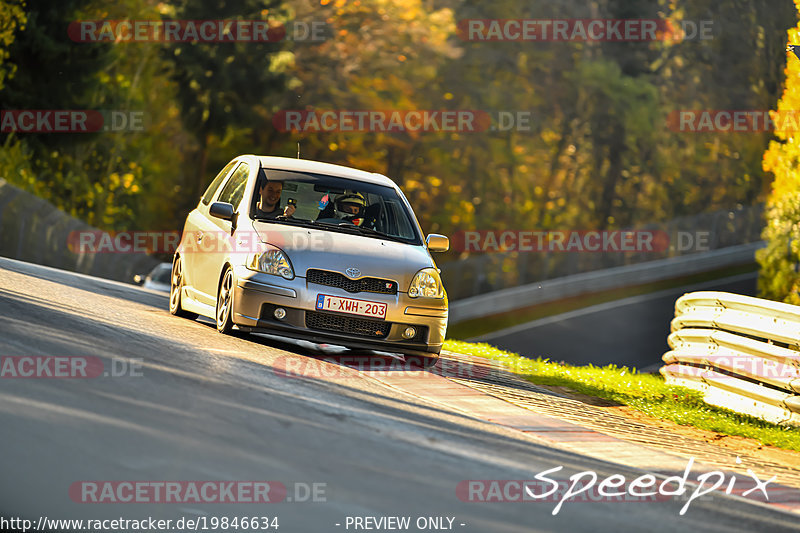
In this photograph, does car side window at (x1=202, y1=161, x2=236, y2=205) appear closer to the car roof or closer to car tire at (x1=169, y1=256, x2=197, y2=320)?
car tire at (x1=169, y1=256, x2=197, y2=320)

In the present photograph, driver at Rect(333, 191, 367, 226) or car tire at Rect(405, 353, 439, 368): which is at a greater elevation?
driver at Rect(333, 191, 367, 226)

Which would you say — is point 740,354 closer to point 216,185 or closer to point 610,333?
point 216,185

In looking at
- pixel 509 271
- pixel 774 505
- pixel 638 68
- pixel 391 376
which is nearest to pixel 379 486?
pixel 774 505

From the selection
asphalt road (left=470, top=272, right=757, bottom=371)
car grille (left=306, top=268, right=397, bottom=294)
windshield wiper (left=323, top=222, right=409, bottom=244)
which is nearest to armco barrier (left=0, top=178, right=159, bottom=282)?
asphalt road (left=470, top=272, right=757, bottom=371)

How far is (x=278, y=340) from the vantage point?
36.4 feet

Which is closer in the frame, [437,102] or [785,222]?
[785,222]

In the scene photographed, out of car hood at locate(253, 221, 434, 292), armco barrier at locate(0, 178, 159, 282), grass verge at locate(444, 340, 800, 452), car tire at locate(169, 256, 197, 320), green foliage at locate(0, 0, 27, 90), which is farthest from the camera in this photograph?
green foliage at locate(0, 0, 27, 90)

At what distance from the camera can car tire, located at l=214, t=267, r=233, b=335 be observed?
33.7 feet

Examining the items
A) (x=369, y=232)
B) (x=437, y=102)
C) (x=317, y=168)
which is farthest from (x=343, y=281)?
(x=437, y=102)

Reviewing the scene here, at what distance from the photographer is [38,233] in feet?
79.7

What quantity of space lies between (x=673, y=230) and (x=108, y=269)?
79.2 feet

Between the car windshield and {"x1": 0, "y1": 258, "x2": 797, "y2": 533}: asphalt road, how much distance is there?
88.0 inches

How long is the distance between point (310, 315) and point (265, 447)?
12.0ft

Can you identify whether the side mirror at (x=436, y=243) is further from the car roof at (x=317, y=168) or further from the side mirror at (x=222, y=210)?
the side mirror at (x=222, y=210)
